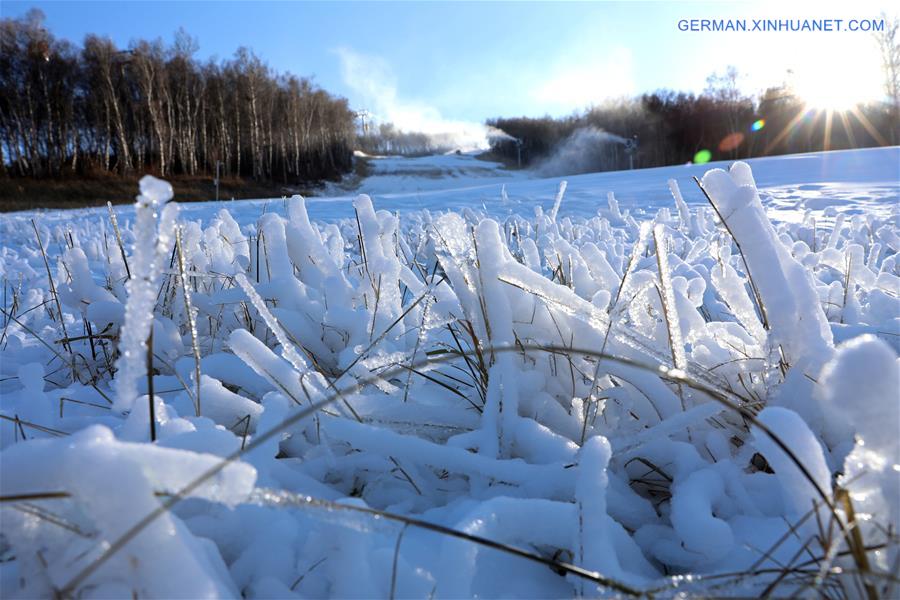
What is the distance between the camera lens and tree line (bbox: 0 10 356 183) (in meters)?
21.9

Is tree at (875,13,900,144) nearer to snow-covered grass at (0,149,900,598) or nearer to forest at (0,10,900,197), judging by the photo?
forest at (0,10,900,197)

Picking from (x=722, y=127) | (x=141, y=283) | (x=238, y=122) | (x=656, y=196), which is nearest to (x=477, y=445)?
(x=141, y=283)

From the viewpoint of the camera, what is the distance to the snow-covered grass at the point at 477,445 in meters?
0.49

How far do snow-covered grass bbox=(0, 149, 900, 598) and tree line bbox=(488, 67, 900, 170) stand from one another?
1223 inches

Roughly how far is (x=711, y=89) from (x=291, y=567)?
4147 centimetres

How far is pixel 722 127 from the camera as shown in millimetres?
32156

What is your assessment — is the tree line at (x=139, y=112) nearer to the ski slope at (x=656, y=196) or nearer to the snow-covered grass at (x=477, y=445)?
the ski slope at (x=656, y=196)

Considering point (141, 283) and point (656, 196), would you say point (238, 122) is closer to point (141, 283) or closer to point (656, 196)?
point (656, 196)

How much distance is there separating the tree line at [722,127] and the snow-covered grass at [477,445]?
31.1m

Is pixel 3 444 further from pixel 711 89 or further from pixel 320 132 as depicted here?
pixel 711 89

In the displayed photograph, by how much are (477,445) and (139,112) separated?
28785 mm

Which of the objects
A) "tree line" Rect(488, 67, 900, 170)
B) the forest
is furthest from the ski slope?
"tree line" Rect(488, 67, 900, 170)

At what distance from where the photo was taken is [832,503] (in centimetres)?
51

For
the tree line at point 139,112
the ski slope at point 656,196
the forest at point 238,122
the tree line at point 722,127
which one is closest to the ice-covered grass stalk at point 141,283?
the ski slope at point 656,196
